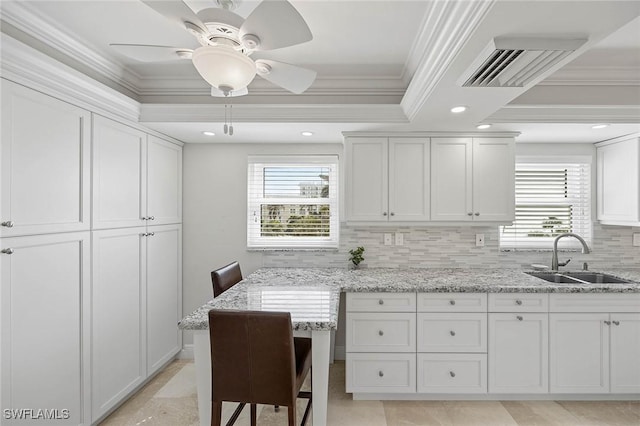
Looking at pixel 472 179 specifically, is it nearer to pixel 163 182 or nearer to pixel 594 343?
pixel 594 343

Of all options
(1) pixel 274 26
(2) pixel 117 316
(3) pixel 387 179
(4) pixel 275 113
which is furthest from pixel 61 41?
(3) pixel 387 179

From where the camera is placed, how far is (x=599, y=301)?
2361 mm

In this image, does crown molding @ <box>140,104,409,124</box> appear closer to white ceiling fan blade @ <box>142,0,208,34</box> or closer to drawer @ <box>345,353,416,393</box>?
white ceiling fan blade @ <box>142,0,208,34</box>

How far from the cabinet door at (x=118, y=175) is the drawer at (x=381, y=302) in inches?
69.1

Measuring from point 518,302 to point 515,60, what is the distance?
1.74 metres

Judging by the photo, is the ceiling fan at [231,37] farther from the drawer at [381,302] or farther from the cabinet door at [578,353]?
the cabinet door at [578,353]

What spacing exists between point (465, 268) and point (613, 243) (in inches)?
56.6

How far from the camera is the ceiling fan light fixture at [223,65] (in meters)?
1.31

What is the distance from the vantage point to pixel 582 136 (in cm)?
281

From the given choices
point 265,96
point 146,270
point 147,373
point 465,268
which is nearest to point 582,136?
point 465,268

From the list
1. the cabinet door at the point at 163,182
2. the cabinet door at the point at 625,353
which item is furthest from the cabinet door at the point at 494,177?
the cabinet door at the point at 163,182

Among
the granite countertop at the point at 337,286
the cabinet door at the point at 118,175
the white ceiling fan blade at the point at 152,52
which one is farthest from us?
the cabinet door at the point at 118,175

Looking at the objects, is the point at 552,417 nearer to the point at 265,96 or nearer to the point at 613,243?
the point at 613,243

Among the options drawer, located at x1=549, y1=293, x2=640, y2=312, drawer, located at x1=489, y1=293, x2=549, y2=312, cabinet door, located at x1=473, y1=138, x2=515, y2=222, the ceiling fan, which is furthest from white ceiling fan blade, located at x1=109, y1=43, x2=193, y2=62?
drawer, located at x1=549, y1=293, x2=640, y2=312
